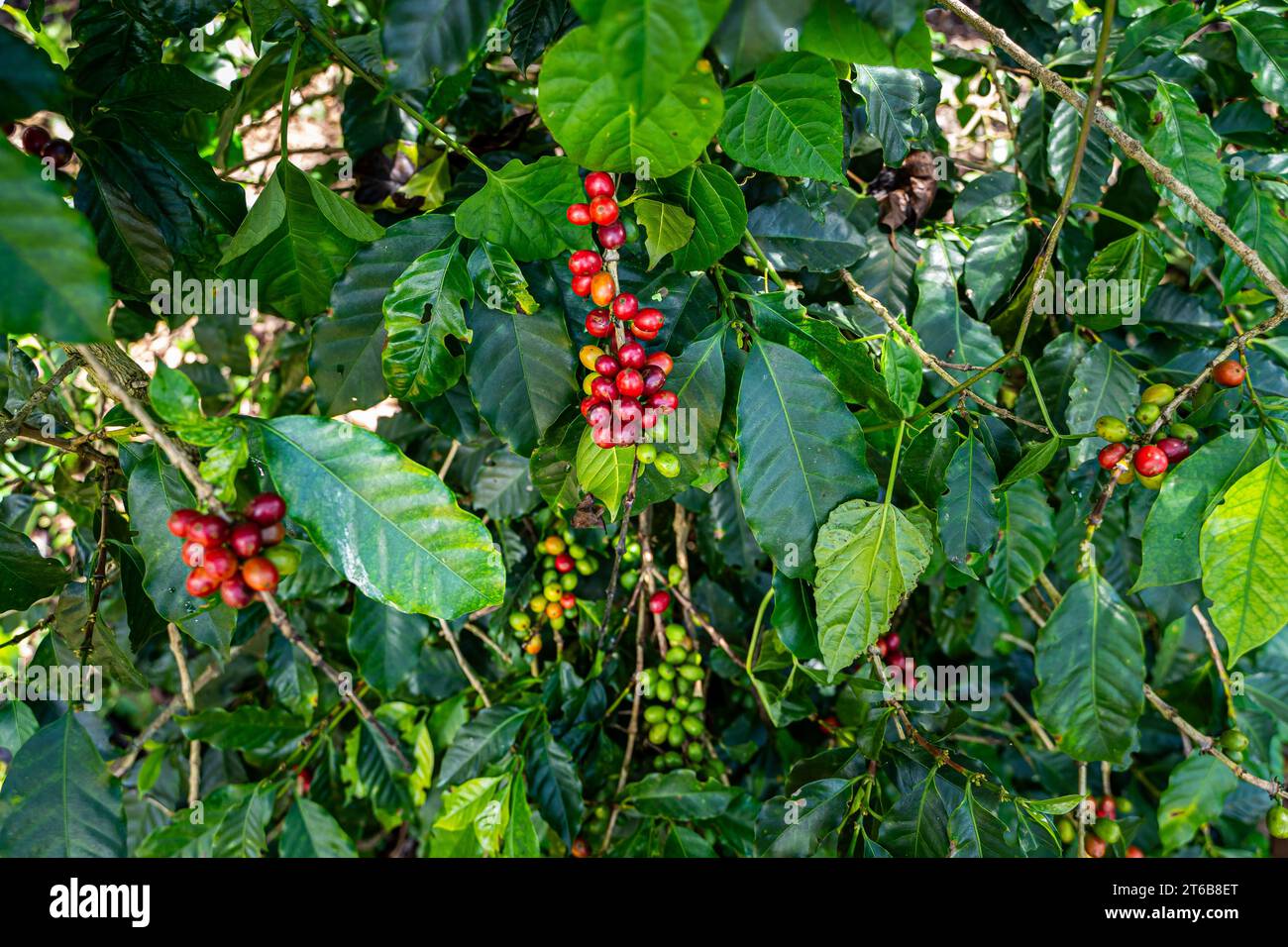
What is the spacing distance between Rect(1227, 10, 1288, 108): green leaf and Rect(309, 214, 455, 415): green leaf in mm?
1318

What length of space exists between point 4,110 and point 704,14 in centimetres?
61

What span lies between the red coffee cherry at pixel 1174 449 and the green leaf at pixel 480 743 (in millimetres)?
1154

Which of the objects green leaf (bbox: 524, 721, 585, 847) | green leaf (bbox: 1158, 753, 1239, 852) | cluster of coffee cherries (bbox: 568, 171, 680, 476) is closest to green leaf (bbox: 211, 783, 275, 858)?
green leaf (bbox: 524, 721, 585, 847)

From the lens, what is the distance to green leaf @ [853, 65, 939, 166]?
1.24m

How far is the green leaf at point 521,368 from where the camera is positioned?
1110 millimetres

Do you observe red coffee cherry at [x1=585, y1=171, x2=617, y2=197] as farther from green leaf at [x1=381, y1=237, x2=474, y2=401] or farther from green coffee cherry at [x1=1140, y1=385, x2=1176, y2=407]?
green coffee cherry at [x1=1140, y1=385, x2=1176, y2=407]

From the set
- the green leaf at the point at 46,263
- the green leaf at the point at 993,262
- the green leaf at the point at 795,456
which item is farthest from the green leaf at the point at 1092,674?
the green leaf at the point at 46,263

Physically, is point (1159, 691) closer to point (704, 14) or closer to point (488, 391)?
point (488, 391)

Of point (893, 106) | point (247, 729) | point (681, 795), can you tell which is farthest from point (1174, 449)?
point (247, 729)

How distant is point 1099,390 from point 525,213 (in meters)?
0.99

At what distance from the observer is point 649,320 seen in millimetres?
1020
